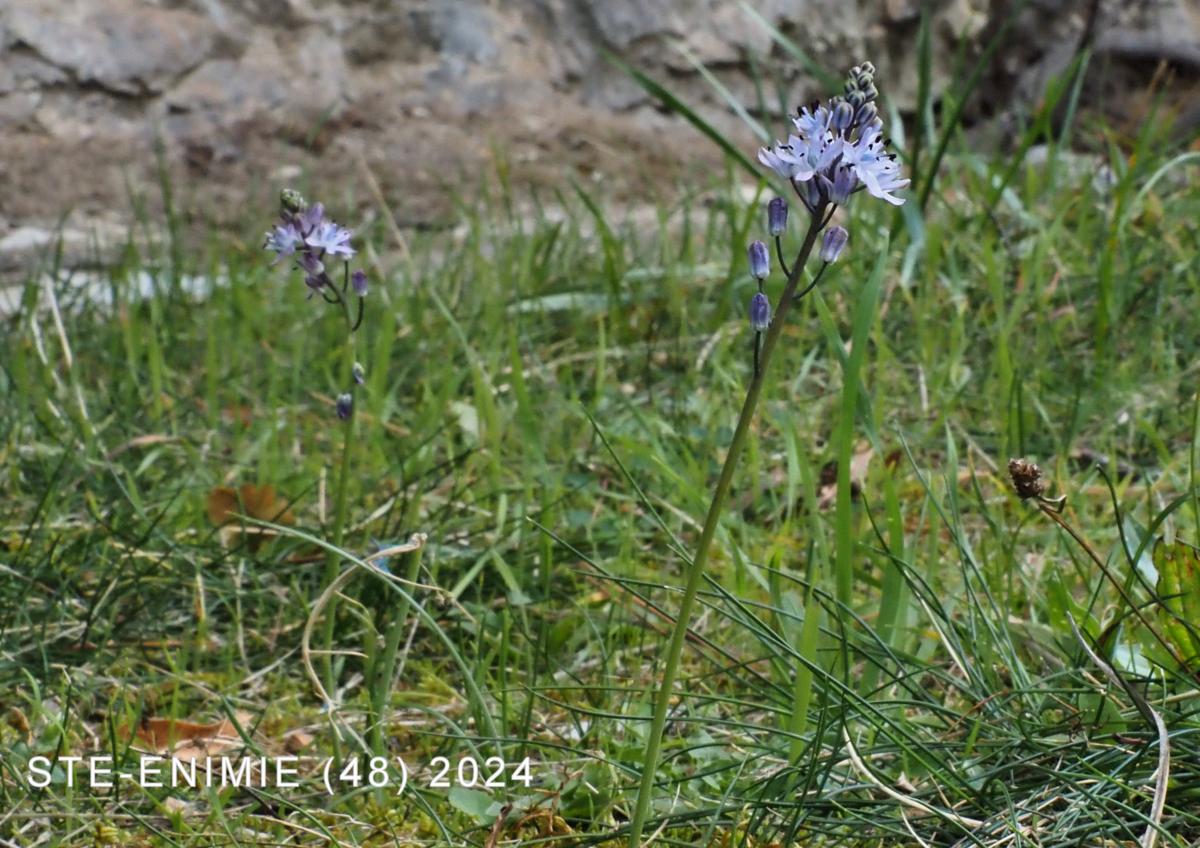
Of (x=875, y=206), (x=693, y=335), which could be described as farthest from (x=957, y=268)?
(x=693, y=335)

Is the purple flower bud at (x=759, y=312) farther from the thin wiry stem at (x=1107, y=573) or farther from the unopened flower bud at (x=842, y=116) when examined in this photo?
the thin wiry stem at (x=1107, y=573)

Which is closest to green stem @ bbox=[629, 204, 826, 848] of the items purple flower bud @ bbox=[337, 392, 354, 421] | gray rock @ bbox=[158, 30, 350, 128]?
purple flower bud @ bbox=[337, 392, 354, 421]

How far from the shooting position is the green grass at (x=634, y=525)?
1.28 meters

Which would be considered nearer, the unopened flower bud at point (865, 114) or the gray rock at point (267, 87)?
the unopened flower bud at point (865, 114)

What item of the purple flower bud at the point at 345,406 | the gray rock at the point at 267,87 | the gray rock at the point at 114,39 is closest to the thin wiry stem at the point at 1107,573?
the purple flower bud at the point at 345,406

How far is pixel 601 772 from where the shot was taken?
1351 millimetres

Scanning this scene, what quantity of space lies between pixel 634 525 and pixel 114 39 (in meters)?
1.76

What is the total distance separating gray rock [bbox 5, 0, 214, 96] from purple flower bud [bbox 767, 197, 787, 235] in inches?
90.6

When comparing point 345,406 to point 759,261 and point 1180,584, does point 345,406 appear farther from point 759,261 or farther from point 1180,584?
point 1180,584

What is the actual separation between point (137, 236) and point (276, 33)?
0.58 metres

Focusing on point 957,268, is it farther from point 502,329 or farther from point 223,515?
point 223,515

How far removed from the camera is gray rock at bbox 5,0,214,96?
2818 millimetres

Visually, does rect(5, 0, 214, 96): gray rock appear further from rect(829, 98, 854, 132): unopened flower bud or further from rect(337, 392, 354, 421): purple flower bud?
rect(829, 98, 854, 132): unopened flower bud

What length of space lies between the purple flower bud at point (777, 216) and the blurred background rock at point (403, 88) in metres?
1.95
